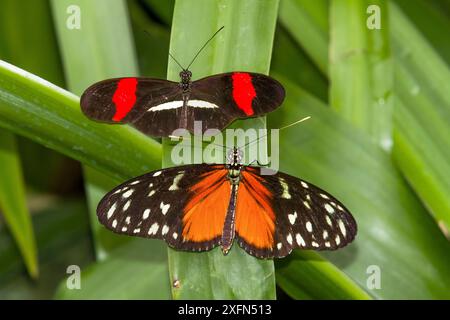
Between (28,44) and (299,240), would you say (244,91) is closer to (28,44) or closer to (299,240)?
(299,240)

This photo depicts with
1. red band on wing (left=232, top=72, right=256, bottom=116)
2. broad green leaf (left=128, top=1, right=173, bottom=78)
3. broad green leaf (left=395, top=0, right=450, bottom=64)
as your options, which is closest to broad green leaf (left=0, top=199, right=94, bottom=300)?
broad green leaf (left=128, top=1, right=173, bottom=78)

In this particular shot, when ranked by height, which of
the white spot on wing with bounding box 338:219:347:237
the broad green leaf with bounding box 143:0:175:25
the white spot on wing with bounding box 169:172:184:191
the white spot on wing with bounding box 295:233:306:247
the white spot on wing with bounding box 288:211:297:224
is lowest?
the white spot on wing with bounding box 295:233:306:247

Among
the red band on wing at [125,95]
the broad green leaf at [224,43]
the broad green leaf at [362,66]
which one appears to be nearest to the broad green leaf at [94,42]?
the red band on wing at [125,95]

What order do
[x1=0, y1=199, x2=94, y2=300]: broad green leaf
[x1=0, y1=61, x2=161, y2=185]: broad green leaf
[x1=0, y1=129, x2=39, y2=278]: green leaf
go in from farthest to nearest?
[x1=0, y1=199, x2=94, y2=300]: broad green leaf, [x1=0, y1=129, x2=39, y2=278]: green leaf, [x1=0, y1=61, x2=161, y2=185]: broad green leaf

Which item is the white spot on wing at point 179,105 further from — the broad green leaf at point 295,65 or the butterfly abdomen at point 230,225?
the broad green leaf at point 295,65

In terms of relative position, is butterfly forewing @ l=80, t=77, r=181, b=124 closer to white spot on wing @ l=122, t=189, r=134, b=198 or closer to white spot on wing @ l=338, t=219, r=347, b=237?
white spot on wing @ l=122, t=189, r=134, b=198
